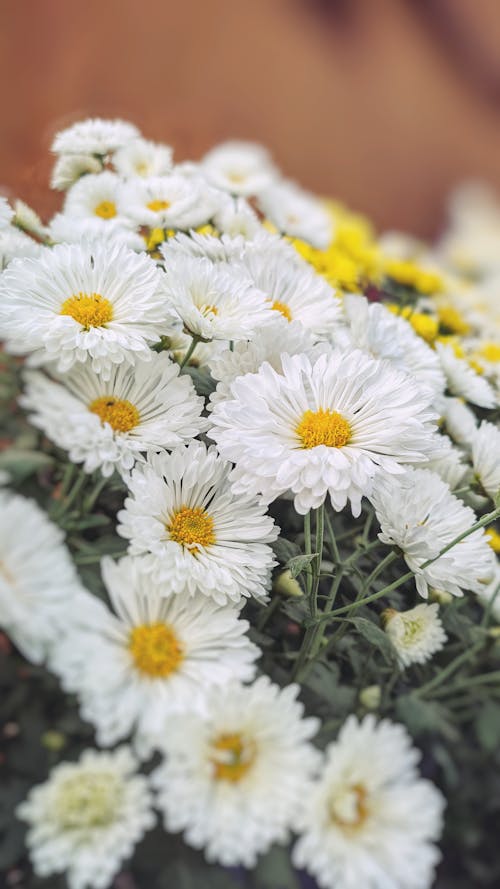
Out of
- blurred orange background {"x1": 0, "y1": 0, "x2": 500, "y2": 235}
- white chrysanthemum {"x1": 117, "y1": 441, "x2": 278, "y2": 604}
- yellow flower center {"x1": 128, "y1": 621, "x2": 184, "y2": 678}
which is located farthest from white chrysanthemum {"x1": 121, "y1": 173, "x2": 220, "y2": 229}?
blurred orange background {"x1": 0, "y1": 0, "x2": 500, "y2": 235}

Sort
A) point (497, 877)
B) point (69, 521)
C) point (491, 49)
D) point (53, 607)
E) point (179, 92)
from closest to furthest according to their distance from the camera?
point (53, 607)
point (69, 521)
point (497, 877)
point (179, 92)
point (491, 49)

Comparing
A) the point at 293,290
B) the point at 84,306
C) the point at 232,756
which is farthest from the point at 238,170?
the point at 232,756

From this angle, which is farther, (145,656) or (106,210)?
(106,210)

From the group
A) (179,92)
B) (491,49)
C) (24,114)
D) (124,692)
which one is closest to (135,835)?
(124,692)

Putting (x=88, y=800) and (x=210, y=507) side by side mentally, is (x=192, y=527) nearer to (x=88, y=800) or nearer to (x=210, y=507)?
(x=210, y=507)

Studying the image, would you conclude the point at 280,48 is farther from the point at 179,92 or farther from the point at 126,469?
the point at 126,469

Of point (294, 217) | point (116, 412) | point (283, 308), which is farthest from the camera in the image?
point (294, 217)
